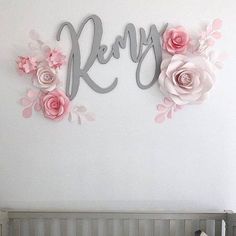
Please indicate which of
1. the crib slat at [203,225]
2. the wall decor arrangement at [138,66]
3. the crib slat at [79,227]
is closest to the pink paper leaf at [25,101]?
the wall decor arrangement at [138,66]

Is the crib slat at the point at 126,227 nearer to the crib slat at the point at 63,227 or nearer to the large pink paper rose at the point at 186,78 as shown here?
the crib slat at the point at 63,227

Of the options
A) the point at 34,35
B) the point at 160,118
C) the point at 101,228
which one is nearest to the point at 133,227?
the point at 101,228

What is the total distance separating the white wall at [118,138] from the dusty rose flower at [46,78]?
111mm

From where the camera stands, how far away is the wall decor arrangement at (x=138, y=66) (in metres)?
1.69

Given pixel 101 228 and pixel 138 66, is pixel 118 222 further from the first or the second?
pixel 138 66

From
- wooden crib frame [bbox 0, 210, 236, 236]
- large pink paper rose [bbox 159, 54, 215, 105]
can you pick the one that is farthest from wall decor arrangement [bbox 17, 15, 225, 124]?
wooden crib frame [bbox 0, 210, 236, 236]

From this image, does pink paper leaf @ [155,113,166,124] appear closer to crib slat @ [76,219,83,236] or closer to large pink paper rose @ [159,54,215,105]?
large pink paper rose @ [159,54,215,105]

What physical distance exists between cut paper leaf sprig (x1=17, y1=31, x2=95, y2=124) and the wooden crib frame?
0.51 m

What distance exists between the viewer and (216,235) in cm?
171

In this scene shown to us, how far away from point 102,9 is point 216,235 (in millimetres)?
1324

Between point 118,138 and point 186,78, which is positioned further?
point 118,138

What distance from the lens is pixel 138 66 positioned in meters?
1.74

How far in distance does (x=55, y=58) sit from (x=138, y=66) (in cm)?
44

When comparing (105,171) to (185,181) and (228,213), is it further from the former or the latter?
(228,213)
